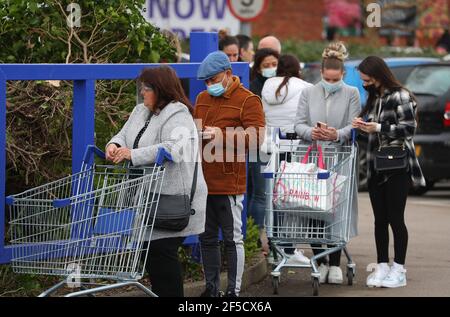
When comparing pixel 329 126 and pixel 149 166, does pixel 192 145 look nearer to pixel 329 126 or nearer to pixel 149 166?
pixel 149 166

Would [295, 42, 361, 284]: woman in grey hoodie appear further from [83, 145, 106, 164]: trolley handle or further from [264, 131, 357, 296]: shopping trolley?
[83, 145, 106, 164]: trolley handle

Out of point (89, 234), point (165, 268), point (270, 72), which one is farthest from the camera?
point (270, 72)

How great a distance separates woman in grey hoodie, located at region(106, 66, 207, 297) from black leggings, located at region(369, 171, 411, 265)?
218 cm

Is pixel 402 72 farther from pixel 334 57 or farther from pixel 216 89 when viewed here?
pixel 216 89

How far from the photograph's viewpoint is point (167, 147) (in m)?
7.04

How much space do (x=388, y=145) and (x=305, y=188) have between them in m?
0.78

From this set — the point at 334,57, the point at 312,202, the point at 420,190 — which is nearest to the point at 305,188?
the point at 312,202

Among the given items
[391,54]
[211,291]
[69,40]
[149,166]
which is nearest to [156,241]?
[149,166]

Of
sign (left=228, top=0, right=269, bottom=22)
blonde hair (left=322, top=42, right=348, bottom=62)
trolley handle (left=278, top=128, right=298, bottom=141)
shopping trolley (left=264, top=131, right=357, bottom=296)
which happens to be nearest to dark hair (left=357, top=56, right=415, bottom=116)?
blonde hair (left=322, top=42, right=348, bottom=62)

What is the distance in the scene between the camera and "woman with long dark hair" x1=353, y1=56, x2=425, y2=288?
894cm

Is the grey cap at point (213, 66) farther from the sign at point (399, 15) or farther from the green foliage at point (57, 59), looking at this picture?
the sign at point (399, 15)

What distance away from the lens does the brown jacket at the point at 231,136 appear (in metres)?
8.02

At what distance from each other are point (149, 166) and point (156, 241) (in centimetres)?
44

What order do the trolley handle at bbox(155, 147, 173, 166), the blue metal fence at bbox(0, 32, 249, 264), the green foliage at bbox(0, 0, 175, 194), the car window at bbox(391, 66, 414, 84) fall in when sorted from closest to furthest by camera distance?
the trolley handle at bbox(155, 147, 173, 166), the blue metal fence at bbox(0, 32, 249, 264), the green foliage at bbox(0, 0, 175, 194), the car window at bbox(391, 66, 414, 84)
